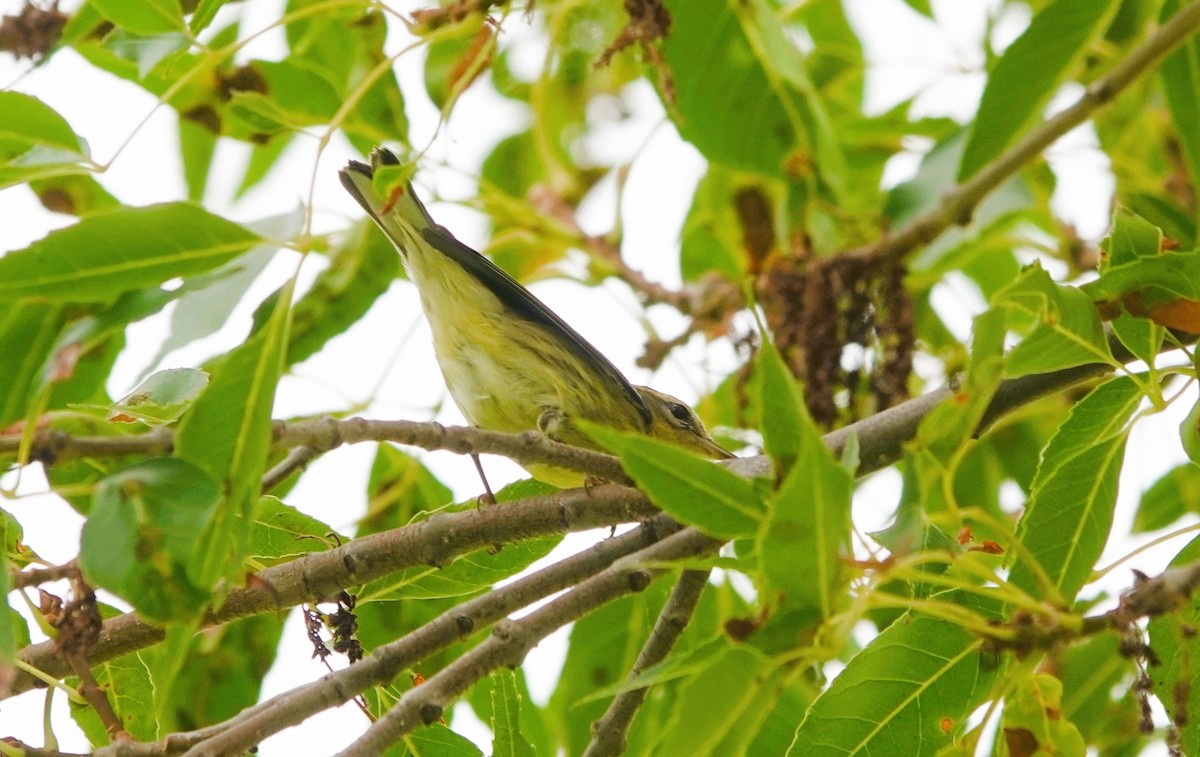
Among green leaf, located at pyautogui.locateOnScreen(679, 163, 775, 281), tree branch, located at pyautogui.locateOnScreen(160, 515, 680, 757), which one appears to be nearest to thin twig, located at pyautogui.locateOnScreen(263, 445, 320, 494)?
tree branch, located at pyautogui.locateOnScreen(160, 515, 680, 757)

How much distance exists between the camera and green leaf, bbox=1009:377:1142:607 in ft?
7.61

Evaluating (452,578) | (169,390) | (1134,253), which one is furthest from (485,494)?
(1134,253)

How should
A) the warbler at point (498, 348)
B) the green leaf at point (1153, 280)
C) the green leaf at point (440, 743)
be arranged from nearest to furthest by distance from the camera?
the green leaf at point (1153, 280) → the green leaf at point (440, 743) → the warbler at point (498, 348)

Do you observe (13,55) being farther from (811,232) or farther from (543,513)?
(811,232)

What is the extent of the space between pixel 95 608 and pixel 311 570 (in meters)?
0.59

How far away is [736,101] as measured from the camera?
3.70 metres

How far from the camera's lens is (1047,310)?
6.69ft

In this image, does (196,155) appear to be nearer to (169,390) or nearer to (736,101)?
(736,101)

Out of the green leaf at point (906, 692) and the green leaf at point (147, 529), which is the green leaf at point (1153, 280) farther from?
the green leaf at point (147, 529)

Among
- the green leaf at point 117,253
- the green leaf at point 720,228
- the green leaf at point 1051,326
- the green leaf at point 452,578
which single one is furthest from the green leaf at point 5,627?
the green leaf at point 720,228

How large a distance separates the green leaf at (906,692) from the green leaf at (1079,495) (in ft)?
0.51

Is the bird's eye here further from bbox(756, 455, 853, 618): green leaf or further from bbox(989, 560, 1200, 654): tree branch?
bbox(756, 455, 853, 618): green leaf

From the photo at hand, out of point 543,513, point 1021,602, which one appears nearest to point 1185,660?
point 1021,602

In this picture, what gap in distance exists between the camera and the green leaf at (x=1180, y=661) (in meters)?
2.32
